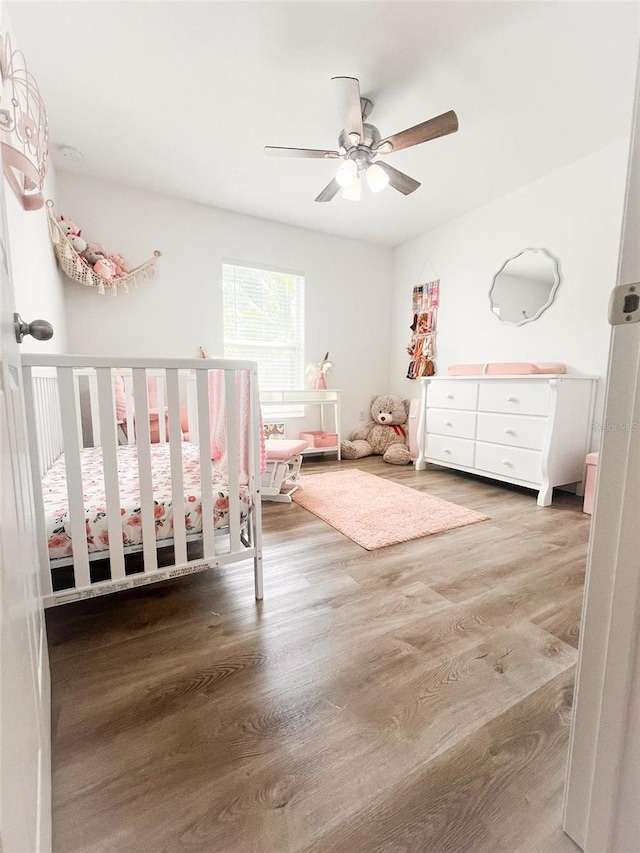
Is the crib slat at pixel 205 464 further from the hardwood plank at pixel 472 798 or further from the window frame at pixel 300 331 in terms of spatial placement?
the window frame at pixel 300 331

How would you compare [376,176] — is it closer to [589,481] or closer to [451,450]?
[451,450]

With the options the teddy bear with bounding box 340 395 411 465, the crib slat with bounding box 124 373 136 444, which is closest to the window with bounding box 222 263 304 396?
the teddy bear with bounding box 340 395 411 465

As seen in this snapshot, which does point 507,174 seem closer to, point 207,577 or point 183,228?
point 183,228

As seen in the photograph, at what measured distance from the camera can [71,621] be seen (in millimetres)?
1276

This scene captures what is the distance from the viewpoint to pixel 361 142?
6.82 feet

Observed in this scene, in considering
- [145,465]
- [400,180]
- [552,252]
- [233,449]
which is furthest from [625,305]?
[552,252]

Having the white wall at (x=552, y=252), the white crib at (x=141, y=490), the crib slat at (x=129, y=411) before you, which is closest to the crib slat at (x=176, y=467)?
the white crib at (x=141, y=490)

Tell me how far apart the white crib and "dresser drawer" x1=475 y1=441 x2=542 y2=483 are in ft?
6.88

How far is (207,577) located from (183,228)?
3084mm

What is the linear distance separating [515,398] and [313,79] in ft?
7.59

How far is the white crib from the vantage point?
3.38 ft

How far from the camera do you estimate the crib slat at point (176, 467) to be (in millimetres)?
1145

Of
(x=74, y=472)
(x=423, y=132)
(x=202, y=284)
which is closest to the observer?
(x=74, y=472)

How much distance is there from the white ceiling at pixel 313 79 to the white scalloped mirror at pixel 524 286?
615 mm
